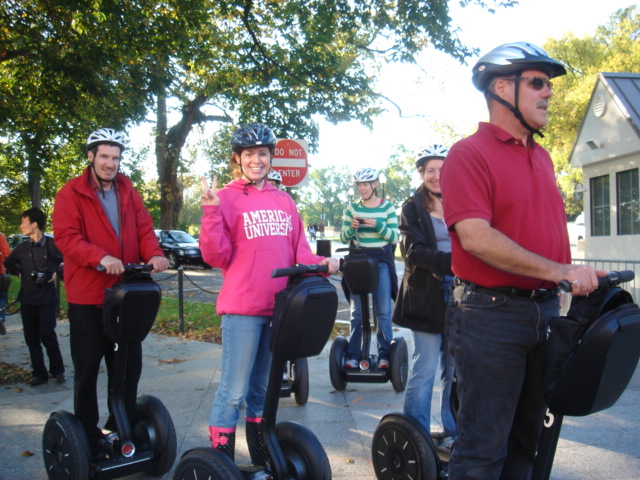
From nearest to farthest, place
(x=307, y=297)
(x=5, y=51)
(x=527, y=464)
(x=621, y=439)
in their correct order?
(x=527, y=464)
(x=307, y=297)
(x=621, y=439)
(x=5, y=51)

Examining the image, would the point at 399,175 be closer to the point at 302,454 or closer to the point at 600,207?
the point at 600,207

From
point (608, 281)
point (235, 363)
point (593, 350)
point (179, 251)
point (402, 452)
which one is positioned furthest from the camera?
point (179, 251)

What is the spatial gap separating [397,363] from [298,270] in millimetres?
3129

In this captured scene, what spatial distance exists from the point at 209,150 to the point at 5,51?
23.1 metres

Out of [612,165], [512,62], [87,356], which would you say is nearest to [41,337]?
Answer: [87,356]

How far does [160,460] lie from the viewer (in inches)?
145

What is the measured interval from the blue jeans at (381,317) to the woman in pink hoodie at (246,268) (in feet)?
8.60

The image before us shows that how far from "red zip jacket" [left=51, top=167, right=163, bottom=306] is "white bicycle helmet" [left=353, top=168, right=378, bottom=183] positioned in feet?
9.37

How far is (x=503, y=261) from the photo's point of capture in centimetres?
219

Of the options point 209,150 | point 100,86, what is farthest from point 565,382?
point 209,150

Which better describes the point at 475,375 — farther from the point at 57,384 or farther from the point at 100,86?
the point at 100,86

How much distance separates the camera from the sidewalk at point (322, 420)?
3953mm

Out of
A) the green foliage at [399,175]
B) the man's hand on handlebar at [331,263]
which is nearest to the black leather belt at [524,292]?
the man's hand on handlebar at [331,263]

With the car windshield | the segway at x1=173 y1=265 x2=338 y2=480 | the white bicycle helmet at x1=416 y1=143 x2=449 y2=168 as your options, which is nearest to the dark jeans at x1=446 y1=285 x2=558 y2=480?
the segway at x1=173 y1=265 x2=338 y2=480
